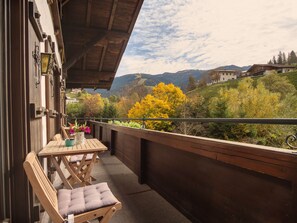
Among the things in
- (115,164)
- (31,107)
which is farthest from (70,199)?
(115,164)

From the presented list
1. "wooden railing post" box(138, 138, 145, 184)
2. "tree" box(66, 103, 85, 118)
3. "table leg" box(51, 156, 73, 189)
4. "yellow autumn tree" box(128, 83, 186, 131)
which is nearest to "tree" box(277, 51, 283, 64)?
"yellow autumn tree" box(128, 83, 186, 131)

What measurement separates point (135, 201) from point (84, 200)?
3.59 ft

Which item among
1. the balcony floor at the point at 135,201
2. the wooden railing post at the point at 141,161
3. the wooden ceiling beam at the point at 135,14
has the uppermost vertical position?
the wooden ceiling beam at the point at 135,14

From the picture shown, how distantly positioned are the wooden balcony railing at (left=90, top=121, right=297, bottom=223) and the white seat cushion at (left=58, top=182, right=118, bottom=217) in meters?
0.84

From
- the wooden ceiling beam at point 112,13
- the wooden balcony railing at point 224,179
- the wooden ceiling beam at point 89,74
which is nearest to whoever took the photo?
the wooden balcony railing at point 224,179

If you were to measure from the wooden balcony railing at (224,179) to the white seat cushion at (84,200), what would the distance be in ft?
2.74

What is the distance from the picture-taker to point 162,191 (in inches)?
103

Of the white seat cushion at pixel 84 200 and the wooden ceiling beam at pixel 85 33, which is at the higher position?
the wooden ceiling beam at pixel 85 33

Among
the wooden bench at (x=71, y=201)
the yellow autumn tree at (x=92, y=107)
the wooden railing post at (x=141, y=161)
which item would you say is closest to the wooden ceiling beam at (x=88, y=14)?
the wooden railing post at (x=141, y=161)

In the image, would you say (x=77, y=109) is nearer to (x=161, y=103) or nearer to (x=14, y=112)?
(x=161, y=103)

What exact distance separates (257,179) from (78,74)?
27.0 feet

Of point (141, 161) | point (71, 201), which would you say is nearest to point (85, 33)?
point (141, 161)

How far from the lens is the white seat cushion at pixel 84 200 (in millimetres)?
1398

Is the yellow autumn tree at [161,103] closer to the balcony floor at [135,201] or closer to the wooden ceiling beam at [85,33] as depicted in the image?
the wooden ceiling beam at [85,33]
